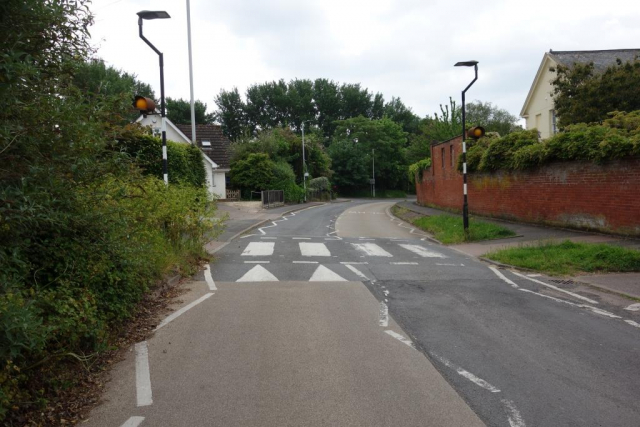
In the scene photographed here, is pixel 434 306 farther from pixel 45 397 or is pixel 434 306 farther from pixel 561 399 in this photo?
pixel 45 397

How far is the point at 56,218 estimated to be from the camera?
458 cm

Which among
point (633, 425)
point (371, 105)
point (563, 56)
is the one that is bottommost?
point (633, 425)

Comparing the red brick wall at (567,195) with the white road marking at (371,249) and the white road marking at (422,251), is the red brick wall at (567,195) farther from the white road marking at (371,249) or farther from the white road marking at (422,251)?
the white road marking at (371,249)

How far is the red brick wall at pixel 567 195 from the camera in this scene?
14.7m

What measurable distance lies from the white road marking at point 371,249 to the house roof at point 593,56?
24.2 m

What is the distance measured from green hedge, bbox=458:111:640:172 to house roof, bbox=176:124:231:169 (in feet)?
88.8

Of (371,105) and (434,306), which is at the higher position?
(371,105)

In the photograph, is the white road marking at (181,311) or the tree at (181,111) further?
the tree at (181,111)

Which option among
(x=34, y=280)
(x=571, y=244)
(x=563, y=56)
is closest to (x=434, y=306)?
(x=34, y=280)

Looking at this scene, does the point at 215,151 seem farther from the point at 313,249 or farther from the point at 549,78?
the point at 313,249

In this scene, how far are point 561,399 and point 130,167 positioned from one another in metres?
5.24

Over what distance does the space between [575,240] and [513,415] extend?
12176 millimetres

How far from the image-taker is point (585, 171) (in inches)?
656

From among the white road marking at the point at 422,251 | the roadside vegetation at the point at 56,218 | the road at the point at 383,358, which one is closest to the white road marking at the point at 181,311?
the road at the point at 383,358
